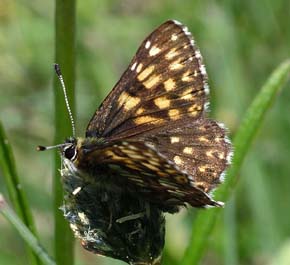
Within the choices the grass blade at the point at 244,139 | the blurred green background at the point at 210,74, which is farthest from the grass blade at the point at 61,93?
the blurred green background at the point at 210,74

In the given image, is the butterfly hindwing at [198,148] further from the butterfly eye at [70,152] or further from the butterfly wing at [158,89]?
the butterfly eye at [70,152]

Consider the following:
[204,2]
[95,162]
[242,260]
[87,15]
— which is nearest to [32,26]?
[87,15]

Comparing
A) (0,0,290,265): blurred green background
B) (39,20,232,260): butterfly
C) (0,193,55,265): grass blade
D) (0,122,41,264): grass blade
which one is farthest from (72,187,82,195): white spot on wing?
(0,0,290,265): blurred green background

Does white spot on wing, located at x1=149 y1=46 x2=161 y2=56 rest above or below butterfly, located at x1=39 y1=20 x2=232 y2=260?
above

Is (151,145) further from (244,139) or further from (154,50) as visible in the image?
(244,139)

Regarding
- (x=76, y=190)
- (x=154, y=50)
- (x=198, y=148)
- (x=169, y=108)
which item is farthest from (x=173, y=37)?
(x=76, y=190)

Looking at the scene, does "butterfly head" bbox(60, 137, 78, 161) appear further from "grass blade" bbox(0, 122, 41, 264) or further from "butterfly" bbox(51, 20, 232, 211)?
"grass blade" bbox(0, 122, 41, 264)
